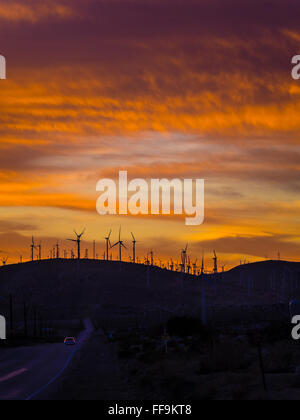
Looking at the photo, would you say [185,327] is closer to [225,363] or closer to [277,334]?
[277,334]

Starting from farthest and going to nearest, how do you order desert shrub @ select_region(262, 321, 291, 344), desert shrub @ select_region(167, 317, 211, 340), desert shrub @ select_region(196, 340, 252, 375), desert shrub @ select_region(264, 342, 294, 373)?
desert shrub @ select_region(167, 317, 211, 340)
desert shrub @ select_region(262, 321, 291, 344)
desert shrub @ select_region(196, 340, 252, 375)
desert shrub @ select_region(264, 342, 294, 373)

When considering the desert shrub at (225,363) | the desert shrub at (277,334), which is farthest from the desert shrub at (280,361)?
the desert shrub at (277,334)

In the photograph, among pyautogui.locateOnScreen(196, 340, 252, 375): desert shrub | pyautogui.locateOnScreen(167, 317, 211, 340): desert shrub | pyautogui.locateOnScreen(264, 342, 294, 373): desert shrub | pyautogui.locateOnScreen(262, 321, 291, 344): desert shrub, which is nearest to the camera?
pyautogui.locateOnScreen(264, 342, 294, 373): desert shrub

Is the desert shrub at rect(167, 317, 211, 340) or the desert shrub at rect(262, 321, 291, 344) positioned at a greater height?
the desert shrub at rect(262, 321, 291, 344)

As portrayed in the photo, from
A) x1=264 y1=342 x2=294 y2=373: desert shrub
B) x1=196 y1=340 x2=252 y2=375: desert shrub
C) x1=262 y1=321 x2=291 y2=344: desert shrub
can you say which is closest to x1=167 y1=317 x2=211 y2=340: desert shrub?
x1=262 y1=321 x2=291 y2=344: desert shrub

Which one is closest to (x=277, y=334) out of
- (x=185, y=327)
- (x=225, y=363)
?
(x=185, y=327)

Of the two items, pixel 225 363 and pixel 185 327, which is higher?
pixel 225 363

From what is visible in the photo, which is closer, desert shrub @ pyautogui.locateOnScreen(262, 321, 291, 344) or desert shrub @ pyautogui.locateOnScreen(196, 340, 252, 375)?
desert shrub @ pyautogui.locateOnScreen(196, 340, 252, 375)

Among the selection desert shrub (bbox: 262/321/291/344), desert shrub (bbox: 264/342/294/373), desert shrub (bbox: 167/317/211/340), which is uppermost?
desert shrub (bbox: 264/342/294/373)

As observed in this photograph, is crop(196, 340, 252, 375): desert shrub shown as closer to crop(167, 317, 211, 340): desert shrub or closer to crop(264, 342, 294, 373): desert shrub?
crop(264, 342, 294, 373): desert shrub

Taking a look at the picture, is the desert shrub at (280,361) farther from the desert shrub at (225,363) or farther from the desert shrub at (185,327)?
the desert shrub at (185,327)

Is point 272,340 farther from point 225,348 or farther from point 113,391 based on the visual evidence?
point 113,391
